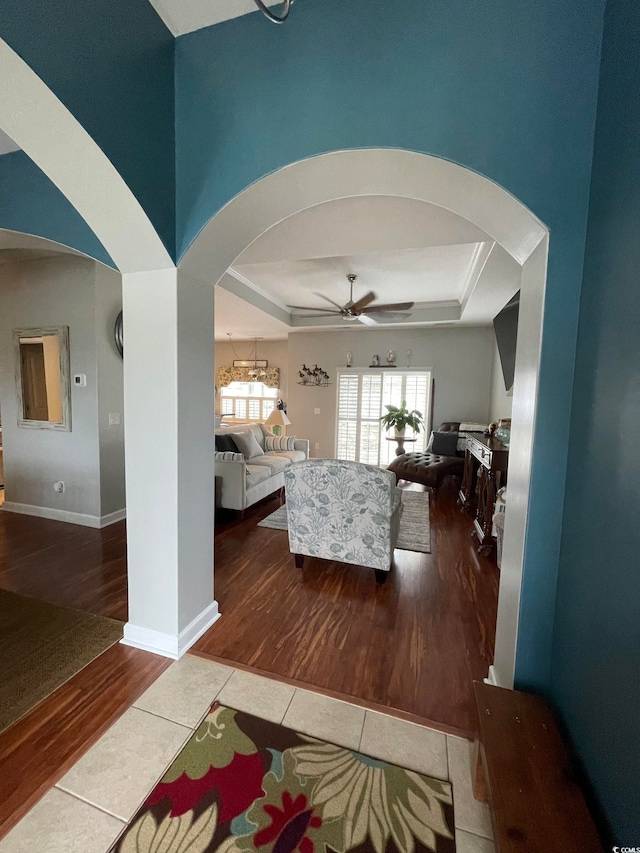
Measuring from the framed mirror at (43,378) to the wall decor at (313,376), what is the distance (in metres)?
4.20

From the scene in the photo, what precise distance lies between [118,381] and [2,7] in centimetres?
294

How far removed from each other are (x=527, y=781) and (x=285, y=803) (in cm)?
78

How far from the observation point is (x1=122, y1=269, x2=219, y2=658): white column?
175cm

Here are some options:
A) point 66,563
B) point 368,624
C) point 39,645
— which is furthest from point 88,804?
point 66,563

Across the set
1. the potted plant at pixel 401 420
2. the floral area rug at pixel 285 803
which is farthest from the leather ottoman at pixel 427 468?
the floral area rug at pixel 285 803

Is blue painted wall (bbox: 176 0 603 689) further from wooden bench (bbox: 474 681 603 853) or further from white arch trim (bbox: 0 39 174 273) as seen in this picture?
white arch trim (bbox: 0 39 174 273)

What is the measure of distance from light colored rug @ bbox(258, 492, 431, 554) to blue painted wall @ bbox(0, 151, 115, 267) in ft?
9.23

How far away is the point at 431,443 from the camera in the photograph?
5656 mm

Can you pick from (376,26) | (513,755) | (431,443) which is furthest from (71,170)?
(431,443)

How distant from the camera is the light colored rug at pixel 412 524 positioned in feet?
10.8

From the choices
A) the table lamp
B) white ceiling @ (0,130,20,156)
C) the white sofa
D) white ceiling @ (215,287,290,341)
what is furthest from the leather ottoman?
white ceiling @ (0,130,20,156)

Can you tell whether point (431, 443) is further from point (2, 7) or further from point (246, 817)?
point (2, 7)

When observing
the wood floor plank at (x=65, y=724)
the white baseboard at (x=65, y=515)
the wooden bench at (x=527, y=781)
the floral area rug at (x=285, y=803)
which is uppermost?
the wooden bench at (x=527, y=781)

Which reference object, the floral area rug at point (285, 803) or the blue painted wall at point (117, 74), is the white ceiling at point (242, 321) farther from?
the floral area rug at point (285, 803)
